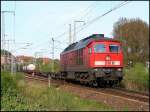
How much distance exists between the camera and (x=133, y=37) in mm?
61938

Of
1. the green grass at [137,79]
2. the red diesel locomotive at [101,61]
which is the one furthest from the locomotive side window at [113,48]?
the green grass at [137,79]

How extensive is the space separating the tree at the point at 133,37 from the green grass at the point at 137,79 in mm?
22634

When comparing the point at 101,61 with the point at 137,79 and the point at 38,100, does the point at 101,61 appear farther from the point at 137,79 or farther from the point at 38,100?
the point at 38,100

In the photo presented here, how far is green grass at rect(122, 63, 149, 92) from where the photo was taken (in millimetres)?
32500

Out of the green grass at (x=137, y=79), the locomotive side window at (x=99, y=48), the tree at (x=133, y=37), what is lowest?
the green grass at (x=137, y=79)

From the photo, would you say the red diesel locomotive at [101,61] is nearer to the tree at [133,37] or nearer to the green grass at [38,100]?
the green grass at [38,100]

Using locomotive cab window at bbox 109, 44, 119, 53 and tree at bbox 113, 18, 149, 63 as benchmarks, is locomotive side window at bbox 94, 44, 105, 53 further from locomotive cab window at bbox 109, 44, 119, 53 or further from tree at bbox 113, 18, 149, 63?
tree at bbox 113, 18, 149, 63

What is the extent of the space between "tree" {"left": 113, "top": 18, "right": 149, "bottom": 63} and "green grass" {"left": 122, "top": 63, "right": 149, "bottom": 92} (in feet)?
74.3

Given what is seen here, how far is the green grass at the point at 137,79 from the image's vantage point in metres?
32.5

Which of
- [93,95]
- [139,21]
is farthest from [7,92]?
[139,21]

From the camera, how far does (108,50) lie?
2836cm

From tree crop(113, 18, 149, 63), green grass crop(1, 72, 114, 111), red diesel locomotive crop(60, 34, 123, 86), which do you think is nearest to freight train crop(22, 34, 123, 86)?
red diesel locomotive crop(60, 34, 123, 86)

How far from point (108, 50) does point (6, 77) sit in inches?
328

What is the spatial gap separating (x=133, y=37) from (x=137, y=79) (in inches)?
1154
